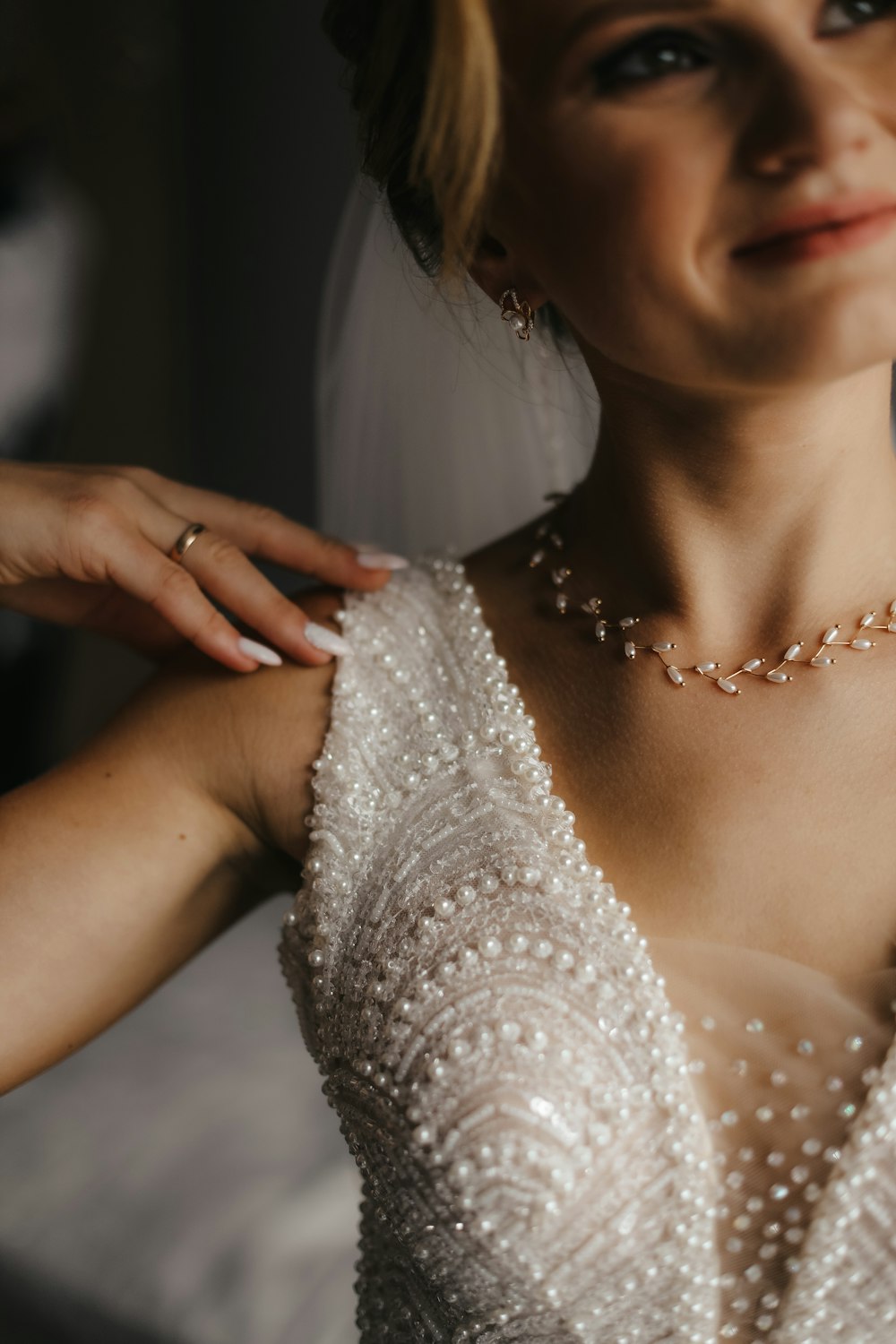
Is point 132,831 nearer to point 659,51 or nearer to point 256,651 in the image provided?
point 256,651

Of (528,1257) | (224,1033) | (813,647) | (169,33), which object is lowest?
(224,1033)

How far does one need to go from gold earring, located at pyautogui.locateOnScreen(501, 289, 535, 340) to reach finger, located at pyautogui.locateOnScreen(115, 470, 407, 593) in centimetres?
23

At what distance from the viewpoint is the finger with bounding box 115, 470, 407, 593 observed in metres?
1.08

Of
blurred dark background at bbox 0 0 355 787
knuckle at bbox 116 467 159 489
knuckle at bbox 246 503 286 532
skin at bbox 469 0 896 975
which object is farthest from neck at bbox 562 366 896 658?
blurred dark background at bbox 0 0 355 787

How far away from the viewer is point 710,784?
893mm

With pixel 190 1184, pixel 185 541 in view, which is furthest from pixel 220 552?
pixel 190 1184

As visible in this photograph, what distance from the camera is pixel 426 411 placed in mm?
1308

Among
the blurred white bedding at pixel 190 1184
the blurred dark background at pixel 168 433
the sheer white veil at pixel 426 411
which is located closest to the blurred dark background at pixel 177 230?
the blurred dark background at pixel 168 433

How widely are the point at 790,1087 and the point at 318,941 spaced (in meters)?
0.34

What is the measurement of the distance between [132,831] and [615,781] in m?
0.38

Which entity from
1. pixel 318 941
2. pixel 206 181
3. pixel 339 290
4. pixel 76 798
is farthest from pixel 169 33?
pixel 318 941

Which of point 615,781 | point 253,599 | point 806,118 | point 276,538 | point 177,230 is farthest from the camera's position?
point 177,230

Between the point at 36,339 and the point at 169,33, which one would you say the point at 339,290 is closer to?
→ the point at 36,339

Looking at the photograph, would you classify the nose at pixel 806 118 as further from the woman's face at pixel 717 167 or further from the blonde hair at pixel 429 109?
the blonde hair at pixel 429 109
